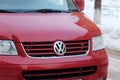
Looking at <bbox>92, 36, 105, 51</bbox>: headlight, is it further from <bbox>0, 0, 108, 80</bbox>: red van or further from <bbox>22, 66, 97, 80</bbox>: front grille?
<bbox>22, 66, 97, 80</bbox>: front grille

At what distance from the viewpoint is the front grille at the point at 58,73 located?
5.35 meters

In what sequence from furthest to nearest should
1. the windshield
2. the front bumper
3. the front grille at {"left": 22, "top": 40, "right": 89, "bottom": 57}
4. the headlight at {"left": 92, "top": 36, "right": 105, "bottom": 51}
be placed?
the windshield
the headlight at {"left": 92, "top": 36, "right": 105, "bottom": 51}
the front grille at {"left": 22, "top": 40, "right": 89, "bottom": 57}
the front bumper

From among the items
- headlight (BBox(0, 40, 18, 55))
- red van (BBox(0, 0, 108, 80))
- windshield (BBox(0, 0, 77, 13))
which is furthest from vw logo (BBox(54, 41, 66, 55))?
windshield (BBox(0, 0, 77, 13))

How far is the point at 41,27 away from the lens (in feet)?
18.5

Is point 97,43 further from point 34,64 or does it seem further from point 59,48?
point 34,64

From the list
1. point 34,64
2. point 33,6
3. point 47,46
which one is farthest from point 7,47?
point 33,6

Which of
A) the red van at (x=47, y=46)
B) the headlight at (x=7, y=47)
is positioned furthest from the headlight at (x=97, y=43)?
the headlight at (x=7, y=47)

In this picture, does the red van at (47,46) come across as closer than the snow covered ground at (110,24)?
Yes

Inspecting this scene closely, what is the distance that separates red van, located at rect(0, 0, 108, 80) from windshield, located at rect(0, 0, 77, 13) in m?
0.01

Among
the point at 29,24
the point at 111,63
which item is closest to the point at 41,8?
the point at 29,24

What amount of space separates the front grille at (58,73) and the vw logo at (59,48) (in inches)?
8.6

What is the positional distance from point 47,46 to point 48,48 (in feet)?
0.09

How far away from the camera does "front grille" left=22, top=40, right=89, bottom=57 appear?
17.6 feet

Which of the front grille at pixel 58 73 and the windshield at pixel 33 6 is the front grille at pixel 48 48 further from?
the windshield at pixel 33 6
